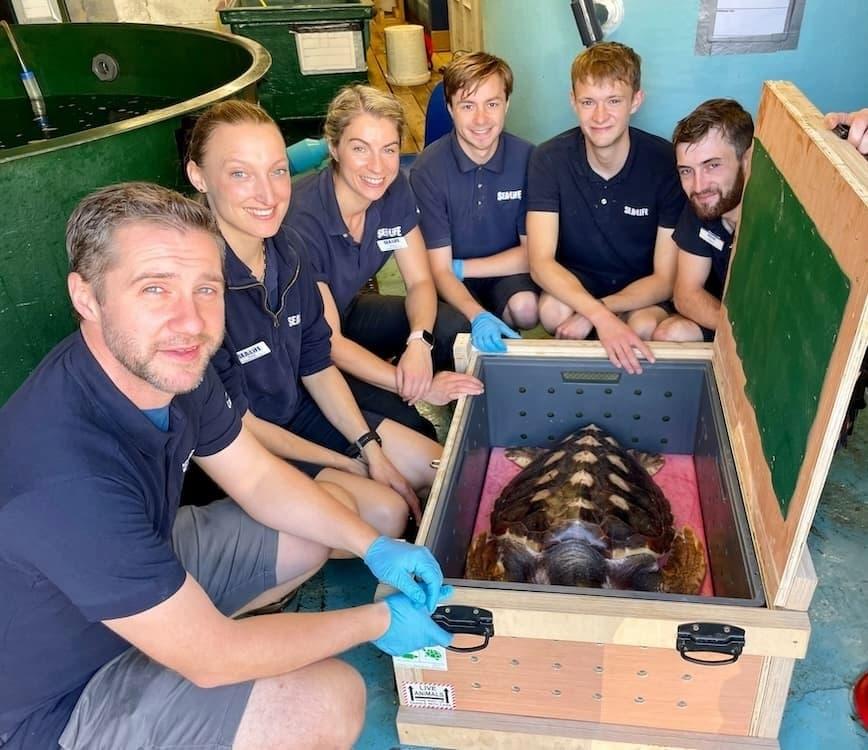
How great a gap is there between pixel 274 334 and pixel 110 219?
595 mm

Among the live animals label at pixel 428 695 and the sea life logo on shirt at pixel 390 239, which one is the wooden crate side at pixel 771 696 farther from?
the sea life logo on shirt at pixel 390 239

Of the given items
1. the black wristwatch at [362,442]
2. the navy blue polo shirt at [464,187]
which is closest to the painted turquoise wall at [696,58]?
the navy blue polo shirt at [464,187]

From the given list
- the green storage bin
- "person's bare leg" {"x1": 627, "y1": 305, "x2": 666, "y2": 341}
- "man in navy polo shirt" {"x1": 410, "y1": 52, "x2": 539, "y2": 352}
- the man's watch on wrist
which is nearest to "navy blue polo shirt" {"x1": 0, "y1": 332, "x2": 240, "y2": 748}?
the man's watch on wrist

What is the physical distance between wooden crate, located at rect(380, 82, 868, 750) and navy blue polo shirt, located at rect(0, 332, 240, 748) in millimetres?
451

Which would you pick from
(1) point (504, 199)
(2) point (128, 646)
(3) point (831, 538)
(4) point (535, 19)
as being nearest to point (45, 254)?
(2) point (128, 646)

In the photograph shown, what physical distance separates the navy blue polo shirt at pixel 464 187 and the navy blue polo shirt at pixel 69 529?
4.27 ft

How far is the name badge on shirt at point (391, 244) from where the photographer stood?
1.98 metres

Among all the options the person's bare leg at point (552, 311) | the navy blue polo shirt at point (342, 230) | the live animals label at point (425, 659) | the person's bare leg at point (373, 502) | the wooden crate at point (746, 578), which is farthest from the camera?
the person's bare leg at point (552, 311)

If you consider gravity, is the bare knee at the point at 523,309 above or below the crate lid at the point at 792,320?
below

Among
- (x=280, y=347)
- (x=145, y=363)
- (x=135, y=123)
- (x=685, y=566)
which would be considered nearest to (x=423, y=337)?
(x=280, y=347)

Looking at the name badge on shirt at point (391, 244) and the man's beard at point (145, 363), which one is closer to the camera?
the man's beard at point (145, 363)

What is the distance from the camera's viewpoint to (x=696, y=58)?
7.26 ft

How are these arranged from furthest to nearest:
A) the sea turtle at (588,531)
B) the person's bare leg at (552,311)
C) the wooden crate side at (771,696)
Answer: the person's bare leg at (552,311) < the sea turtle at (588,531) < the wooden crate side at (771,696)

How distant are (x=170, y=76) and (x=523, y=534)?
3116 millimetres
